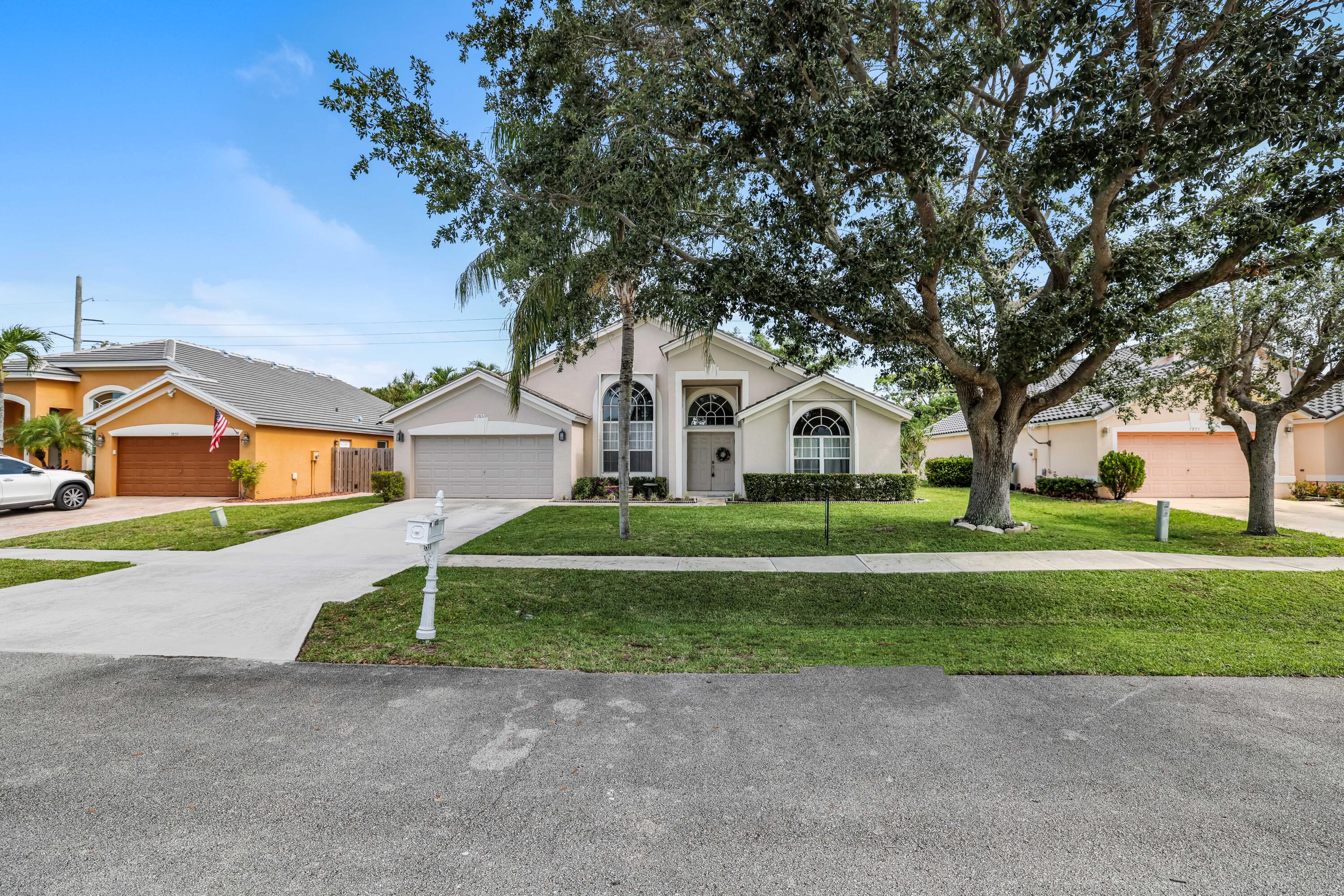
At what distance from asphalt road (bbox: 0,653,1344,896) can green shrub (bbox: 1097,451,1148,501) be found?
52.0 ft

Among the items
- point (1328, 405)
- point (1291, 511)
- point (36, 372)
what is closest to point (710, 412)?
point (1291, 511)

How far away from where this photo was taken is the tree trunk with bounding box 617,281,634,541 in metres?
11.3

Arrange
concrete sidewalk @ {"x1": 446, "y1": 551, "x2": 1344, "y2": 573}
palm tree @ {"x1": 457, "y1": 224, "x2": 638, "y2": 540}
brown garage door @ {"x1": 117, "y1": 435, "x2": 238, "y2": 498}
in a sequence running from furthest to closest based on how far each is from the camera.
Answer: brown garage door @ {"x1": 117, "y1": 435, "x2": 238, "y2": 498} → palm tree @ {"x1": 457, "y1": 224, "x2": 638, "y2": 540} → concrete sidewalk @ {"x1": 446, "y1": 551, "x2": 1344, "y2": 573}

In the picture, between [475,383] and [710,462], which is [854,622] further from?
[475,383]

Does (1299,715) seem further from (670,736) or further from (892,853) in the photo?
(670,736)

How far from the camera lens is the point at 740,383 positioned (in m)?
19.5

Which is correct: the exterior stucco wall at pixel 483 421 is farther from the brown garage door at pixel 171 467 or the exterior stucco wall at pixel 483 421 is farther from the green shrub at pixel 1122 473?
the green shrub at pixel 1122 473

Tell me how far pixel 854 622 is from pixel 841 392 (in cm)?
1252

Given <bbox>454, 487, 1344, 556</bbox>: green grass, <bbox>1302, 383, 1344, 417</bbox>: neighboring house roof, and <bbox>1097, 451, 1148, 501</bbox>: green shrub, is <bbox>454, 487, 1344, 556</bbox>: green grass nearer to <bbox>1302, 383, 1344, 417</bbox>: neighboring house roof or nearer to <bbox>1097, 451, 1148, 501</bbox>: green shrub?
<bbox>1097, 451, 1148, 501</bbox>: green shrub

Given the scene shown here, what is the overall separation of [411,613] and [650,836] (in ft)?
15.7

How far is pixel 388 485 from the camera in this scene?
17.1 m

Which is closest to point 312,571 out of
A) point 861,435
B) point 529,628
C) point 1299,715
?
point 529,628

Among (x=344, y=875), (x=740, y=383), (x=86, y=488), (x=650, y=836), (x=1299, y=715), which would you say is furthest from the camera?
(x=740, y=383)

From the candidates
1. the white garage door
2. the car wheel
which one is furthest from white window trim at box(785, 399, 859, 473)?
the car wheel
